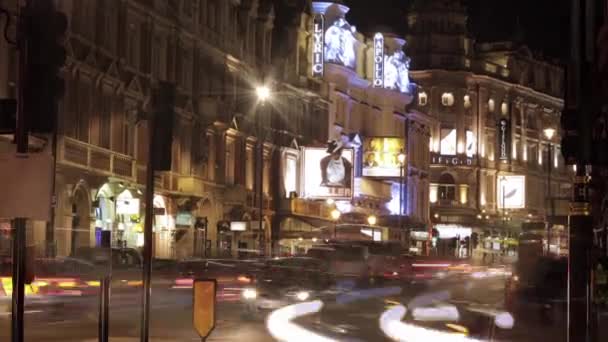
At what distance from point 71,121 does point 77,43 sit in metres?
2.88

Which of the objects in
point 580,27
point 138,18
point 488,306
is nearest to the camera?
point 580,27

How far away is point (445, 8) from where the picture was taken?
10550 centimetres

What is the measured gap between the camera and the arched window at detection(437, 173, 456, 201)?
10700 centimetres

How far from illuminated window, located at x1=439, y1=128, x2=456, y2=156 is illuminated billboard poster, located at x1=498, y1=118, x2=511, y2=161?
578cm

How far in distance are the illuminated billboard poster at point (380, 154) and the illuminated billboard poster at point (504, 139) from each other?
32.1 metres

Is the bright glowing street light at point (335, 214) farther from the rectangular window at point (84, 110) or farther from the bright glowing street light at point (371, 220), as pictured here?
the rectangular window at point (84, 110)

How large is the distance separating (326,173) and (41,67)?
56830 mm

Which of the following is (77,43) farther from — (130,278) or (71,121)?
(130,278)

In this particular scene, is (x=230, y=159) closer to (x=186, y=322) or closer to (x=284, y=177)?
(x=284, y=177)

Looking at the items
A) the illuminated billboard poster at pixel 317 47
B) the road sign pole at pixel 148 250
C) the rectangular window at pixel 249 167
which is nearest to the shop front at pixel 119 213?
the rectangular window at pixel 249 167

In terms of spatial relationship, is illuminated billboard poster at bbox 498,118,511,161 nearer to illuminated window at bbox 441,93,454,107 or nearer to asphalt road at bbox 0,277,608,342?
illuminated window at bbox 441,93,454,107

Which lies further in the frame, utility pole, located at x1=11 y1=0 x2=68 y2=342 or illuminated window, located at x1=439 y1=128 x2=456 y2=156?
illuminated window, located at x1=439 y1=128 x2=456 y2=156

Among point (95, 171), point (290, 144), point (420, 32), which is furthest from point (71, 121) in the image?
point (420, 32)

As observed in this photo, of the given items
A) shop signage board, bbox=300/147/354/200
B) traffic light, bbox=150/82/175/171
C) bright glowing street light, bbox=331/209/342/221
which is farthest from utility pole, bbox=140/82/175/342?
bright glowing street light, bbox=331/209/342/221
